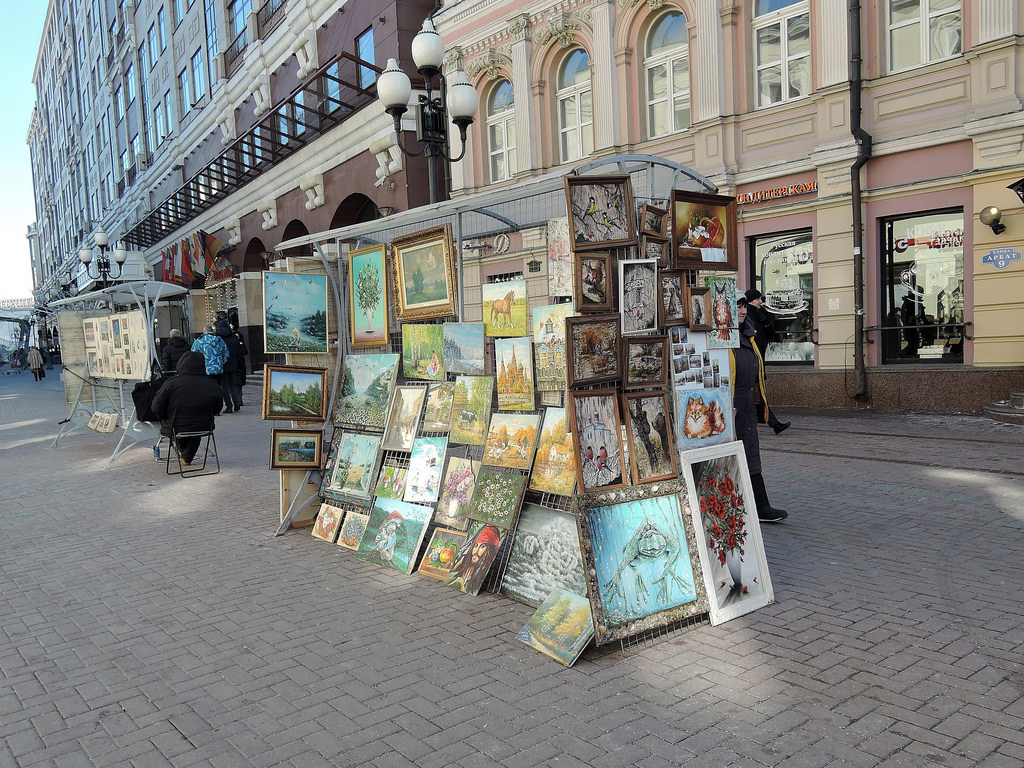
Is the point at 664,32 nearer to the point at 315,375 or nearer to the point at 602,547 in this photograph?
the point at 315,375

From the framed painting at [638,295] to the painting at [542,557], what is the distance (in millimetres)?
1237

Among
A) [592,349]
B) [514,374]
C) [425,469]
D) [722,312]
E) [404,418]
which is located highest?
[722,312]

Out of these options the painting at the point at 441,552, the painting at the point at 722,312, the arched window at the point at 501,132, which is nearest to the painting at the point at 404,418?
the painting at the point at 441,552

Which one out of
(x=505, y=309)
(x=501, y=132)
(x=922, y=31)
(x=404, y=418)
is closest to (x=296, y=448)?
(x=404, y=418)

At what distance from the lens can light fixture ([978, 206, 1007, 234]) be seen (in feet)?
36.3

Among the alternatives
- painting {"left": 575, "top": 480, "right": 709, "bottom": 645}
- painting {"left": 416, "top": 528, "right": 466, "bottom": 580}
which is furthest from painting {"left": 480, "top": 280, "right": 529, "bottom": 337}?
painting {"left": 416, "top": 528, "right": 466, "bottom": 580}

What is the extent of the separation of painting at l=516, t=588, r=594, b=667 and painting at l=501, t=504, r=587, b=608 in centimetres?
20

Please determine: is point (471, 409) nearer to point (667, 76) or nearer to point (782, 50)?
point (782, 50)

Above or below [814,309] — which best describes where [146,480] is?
below

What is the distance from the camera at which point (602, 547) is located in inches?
167

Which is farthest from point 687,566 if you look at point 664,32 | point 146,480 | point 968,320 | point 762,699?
point 664,32

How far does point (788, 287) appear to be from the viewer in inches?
559

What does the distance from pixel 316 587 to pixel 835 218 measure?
437 inches

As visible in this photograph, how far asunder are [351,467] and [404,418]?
2.71 feet
